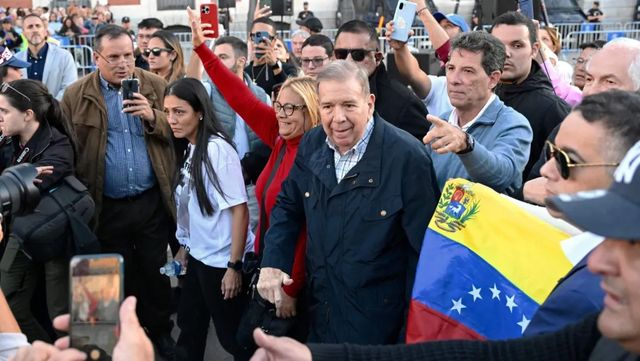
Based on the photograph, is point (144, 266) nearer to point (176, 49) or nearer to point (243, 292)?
point (243, 292)

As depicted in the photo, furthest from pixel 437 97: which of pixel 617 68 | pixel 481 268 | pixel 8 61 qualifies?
pixel 8 61

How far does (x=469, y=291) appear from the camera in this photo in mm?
2496

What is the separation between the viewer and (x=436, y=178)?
316 cm

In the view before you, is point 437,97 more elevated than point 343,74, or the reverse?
point 343,74

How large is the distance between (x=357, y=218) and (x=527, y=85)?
1.70m

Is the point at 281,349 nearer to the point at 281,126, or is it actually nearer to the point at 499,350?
the point at 499,350

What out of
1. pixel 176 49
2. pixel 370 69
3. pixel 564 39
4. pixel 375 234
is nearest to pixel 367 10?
pixel 564 39

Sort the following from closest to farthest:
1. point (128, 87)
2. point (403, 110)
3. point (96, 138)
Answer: point (403, 110) → point (128, 87) → point (96, 138)

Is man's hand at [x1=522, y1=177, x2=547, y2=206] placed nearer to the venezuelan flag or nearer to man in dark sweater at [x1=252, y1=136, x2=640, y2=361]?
the venezuelan flag

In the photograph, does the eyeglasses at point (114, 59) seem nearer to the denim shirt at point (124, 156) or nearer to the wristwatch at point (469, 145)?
the denim shirt at point (124, 156)

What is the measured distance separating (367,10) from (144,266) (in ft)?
65.1

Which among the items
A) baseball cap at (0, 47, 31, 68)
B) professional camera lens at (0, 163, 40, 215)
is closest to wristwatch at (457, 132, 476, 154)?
professional camera lens at (0, 163, 40, 215)

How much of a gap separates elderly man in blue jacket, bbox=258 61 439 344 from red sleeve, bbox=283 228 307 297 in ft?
0.57

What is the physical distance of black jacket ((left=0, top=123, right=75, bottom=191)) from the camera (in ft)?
13.5
